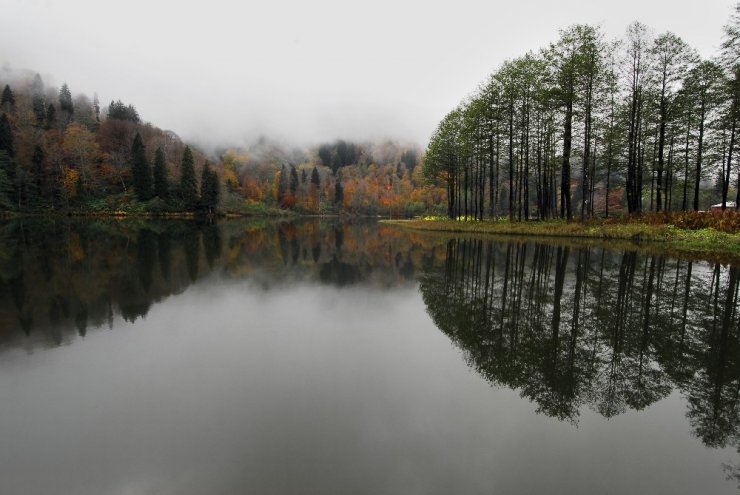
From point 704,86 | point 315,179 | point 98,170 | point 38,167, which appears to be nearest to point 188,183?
point 98,170

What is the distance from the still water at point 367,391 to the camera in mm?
3275

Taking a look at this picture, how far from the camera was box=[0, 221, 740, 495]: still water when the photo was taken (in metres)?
3.28

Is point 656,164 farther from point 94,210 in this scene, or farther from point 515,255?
point 94,210

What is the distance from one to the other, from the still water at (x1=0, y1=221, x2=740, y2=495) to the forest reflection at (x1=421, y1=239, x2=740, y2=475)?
1.6 inches

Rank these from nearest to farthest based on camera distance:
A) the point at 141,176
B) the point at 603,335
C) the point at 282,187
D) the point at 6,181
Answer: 1. the point at 603,335
2. the point at 6,181
3. the point at 141,176
4. the point at 282,187

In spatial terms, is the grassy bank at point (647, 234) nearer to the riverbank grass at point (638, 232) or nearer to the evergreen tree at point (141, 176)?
the riverbank grass at point (638, 232)

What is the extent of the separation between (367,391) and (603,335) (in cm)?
480

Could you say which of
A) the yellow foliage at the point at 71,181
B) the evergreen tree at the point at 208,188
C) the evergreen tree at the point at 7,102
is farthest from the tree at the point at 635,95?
the evergreen tree at the point at 7,102

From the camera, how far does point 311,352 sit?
20.0 ft

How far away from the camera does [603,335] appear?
6.93 metres

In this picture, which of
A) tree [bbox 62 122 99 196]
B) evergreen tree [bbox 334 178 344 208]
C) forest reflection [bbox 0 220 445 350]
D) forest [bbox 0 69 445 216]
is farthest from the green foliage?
forest reflection [bbox 0 220 445 350]

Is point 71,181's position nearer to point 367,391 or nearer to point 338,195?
point 338,195

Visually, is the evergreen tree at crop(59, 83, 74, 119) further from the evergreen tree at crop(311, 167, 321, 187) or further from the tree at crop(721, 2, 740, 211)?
the tree at crop(721, 2, 740, 211)

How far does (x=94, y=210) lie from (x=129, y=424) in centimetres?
8685
